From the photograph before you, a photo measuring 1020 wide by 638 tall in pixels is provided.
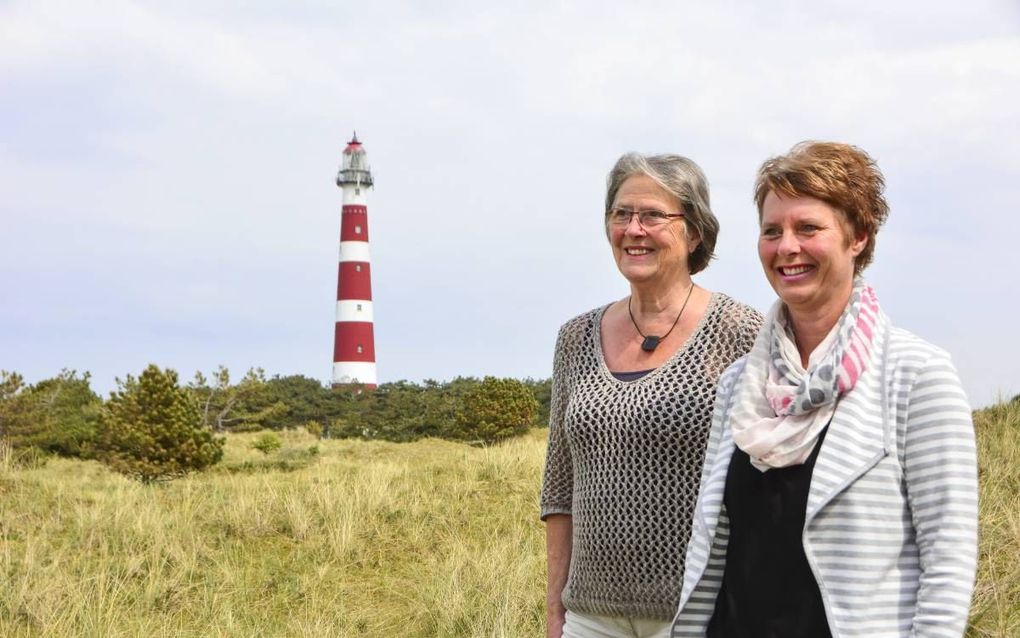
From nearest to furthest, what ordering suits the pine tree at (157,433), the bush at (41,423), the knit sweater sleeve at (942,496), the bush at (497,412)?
the knit sweater sleeve at (942,496)
the pine tree at (157,433)
the bush at (41,423)
the bush at (497,412)

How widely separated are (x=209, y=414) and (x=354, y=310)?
12.3 metres

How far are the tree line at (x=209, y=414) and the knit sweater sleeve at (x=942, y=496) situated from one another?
371 inches

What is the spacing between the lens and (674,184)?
2914mm

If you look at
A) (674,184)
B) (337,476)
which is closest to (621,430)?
(674,184)

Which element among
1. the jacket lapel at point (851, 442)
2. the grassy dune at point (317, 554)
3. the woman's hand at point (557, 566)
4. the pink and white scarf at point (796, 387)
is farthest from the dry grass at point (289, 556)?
the jacket lapel at point (851, 442)

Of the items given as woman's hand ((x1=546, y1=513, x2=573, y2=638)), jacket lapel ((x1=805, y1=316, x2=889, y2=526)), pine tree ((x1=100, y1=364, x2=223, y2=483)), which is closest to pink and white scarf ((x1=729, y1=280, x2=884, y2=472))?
jacket lapel ((x1=805, y1=316, x2=889, y2=526))

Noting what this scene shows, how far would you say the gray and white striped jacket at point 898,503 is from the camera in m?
1.90

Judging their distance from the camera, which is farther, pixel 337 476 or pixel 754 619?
pixel 337 476

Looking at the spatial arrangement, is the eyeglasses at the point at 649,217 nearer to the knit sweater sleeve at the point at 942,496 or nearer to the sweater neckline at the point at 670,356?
the sweater neckline at the point at 670,356

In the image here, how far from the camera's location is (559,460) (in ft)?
10.3

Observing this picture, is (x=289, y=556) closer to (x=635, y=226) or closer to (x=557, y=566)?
(x=557, y=566)

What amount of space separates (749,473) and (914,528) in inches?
13.3

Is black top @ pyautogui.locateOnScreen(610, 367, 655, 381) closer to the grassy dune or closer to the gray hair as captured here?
the gray hair

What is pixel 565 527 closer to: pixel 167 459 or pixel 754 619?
pixel 754 619
